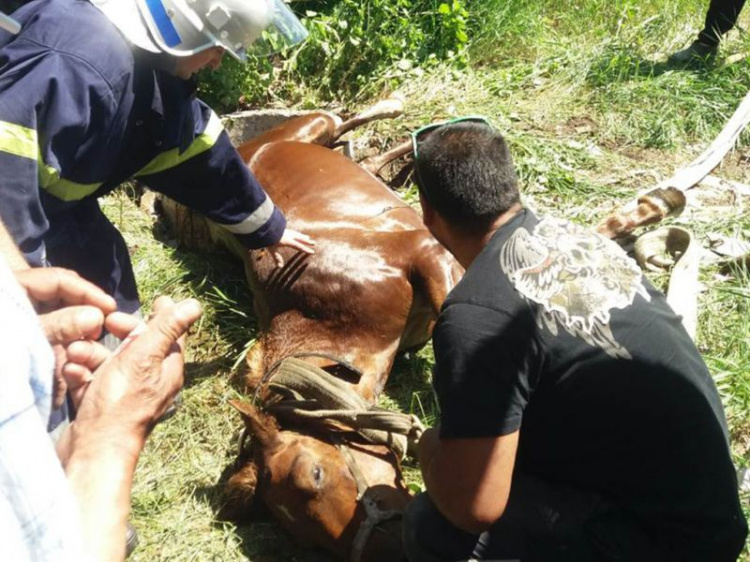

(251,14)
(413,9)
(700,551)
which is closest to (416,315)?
(251,14)

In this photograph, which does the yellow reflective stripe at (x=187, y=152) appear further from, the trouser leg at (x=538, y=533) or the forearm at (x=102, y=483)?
the forearm at (x=102, y=483)

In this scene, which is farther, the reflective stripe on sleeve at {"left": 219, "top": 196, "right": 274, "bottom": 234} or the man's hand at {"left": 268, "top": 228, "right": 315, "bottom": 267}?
the man's hand at {"left": 268, "top": 228, "right": 315, "bottom": 267}

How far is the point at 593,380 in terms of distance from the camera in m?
2.35

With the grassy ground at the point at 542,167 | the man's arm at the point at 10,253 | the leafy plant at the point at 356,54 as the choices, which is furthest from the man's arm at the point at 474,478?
the leafy plant at the point at 356,54

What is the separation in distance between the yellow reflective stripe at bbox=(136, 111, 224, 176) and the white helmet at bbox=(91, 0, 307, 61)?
465 millimetres

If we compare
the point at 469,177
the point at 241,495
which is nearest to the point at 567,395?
the point at 469,177

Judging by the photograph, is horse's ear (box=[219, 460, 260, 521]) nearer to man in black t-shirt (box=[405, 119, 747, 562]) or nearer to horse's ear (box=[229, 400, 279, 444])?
horse's ear (box=[229, 400, 279, 444])

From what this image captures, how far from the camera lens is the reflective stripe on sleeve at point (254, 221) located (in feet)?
12.6

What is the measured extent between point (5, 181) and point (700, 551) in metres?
2.34

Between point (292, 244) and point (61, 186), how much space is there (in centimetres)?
148

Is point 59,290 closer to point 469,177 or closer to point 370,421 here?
point 469,177

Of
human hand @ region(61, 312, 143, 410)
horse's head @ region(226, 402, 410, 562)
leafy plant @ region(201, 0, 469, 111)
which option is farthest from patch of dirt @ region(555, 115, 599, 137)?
human hand @ region(61, 312, 143, 410)

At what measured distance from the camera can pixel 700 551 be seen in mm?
2424

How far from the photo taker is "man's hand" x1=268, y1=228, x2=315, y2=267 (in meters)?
4.16
